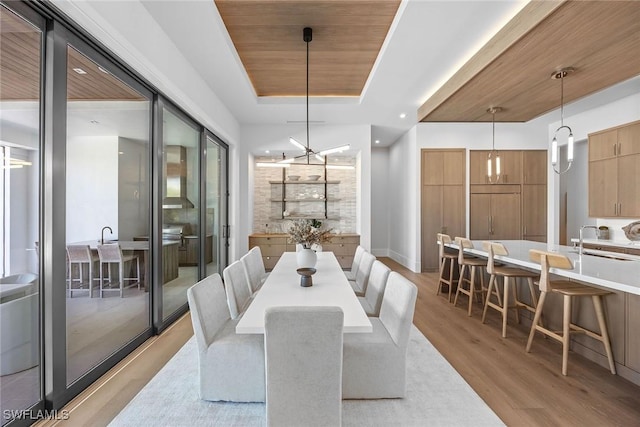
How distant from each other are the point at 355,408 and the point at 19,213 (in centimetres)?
230

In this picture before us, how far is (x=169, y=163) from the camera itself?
3.42 m

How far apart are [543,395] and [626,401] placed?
1.65 feet

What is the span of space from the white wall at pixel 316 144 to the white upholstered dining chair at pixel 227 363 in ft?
13.9

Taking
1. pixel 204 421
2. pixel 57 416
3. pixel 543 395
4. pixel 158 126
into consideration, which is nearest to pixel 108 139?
pixel 158 126

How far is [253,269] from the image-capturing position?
338 centimetres

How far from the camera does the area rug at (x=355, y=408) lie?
5.89 ft

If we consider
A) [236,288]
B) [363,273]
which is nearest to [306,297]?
[236,288]

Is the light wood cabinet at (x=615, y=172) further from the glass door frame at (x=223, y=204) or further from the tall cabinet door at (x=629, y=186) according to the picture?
the glass door frame at (x=223, y=204)

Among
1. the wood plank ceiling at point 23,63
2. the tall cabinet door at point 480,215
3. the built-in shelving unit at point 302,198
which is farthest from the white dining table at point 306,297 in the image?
the tall cabinet door at point 480,215

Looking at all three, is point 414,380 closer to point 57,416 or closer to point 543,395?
point 543,395

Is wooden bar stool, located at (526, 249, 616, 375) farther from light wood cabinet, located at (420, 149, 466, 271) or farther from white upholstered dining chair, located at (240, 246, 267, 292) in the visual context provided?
light wood cabinet, located at (420, 149, 466, 271)

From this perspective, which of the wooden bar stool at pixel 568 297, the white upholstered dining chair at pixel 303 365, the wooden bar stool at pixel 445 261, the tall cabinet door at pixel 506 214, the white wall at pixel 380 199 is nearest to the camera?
the white upholstered dining chair at pixel 303 365

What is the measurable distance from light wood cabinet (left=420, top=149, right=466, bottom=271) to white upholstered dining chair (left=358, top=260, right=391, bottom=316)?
383 centimetres

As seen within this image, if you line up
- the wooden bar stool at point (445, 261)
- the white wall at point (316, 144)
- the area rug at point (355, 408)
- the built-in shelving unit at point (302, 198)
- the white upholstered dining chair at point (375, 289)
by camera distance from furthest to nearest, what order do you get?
the built-in shelving unit at point (302, 198)
the white wall at point (316, 144)
the wooden bar stool at point (445, 261)
the white upholstered dining chair at point (375, 289)
the area rug at point (355, 408)
